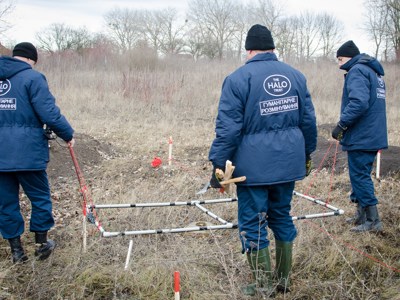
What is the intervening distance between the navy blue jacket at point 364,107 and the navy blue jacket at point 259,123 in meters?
1.68

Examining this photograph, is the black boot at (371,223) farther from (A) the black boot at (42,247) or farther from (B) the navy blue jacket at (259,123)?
(A) the black boot at (42,247)

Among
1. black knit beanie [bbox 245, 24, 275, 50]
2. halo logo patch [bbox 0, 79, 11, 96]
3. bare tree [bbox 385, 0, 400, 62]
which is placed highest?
bare tree [bbox 385, 0, 400, 62]

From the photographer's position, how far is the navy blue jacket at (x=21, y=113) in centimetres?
402

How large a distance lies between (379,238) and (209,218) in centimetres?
201

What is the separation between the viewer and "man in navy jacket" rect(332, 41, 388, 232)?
4.92m

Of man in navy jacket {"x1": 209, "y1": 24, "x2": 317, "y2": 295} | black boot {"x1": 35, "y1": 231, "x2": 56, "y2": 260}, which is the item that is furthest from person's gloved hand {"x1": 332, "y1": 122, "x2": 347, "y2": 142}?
A: black boot {"x1": 35, "y1": 231, "x2": 56, "y2": 260}

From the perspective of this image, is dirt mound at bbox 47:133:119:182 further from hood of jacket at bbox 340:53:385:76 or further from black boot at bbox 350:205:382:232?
black boot at bbox 350:205:382:232

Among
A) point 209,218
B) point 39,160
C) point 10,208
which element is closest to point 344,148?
point 209,218

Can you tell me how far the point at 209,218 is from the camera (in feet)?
18.1

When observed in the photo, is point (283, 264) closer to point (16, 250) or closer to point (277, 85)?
point (277, 85)

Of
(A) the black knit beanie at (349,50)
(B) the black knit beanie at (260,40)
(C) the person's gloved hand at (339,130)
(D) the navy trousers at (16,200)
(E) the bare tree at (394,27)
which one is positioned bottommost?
(D) the navy trousers at (16,200)

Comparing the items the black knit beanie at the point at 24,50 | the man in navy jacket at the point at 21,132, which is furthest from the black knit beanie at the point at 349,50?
the black knit beanie at the point at 24,50

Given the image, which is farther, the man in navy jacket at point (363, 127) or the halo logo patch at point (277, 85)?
the man in navy jacket at point (363, 127)

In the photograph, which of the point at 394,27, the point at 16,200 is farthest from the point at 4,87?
the point at 394,27
